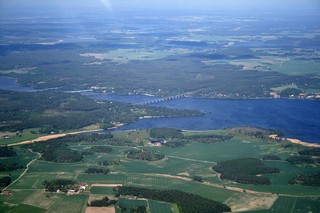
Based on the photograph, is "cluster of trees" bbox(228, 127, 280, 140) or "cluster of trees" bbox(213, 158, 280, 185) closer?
"cluster of trees" bbox(213, 158, 280, 185)

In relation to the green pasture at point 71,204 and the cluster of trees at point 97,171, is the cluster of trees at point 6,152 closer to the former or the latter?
the cluster of trees at point 97,171

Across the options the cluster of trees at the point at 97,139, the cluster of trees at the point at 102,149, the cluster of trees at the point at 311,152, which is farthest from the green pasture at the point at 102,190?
the cluster of trees at the point at 311,152

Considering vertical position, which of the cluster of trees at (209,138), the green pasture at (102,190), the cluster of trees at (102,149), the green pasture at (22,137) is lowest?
the green pasture at (102,190)

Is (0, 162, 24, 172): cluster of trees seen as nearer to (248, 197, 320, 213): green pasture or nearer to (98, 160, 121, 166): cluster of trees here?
(98, 160, 121, 166): cluster of trees

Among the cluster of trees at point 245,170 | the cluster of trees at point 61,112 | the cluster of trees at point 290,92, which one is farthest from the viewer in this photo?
the cluster of trees at point 290,92

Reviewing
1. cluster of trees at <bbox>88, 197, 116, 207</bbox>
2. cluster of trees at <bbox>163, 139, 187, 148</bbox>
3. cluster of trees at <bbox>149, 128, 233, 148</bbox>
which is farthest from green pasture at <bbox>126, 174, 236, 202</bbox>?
cluster of trees at <bbox>149, 128, 233, 148</bbox>

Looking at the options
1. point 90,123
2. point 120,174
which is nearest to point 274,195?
point 120,174
